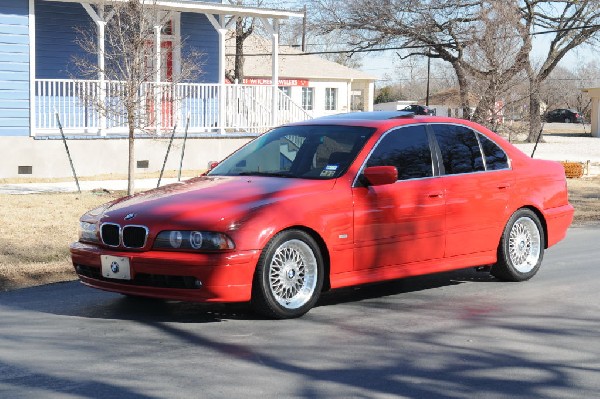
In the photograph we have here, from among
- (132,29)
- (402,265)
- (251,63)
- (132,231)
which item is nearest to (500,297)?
(402,265)

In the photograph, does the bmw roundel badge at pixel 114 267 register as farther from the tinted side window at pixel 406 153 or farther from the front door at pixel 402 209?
the tinted side window at pixel 406 153

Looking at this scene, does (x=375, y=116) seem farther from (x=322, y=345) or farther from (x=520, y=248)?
(x=322, y=345)

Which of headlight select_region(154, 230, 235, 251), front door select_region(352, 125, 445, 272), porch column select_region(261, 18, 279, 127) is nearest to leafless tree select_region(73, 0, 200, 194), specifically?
porch column select_region(261, 18, 279, 127)

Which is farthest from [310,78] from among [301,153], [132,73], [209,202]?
[209,202]

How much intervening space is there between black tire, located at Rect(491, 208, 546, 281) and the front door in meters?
0.97

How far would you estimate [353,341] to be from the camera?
7156 mm

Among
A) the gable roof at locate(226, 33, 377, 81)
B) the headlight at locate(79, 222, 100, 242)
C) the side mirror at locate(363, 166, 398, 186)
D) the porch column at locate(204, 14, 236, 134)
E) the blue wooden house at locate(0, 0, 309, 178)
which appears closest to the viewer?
the headlight at locate(79, 222, 100, 242)

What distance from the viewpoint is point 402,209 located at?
28.2 feet

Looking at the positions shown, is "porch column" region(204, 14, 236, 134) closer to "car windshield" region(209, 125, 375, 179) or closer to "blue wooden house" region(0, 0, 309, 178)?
"blue wooden house" region(0, 0, 309, 178)

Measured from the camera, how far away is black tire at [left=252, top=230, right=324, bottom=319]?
300 inches

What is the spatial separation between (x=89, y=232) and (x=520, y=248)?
13.9 ft

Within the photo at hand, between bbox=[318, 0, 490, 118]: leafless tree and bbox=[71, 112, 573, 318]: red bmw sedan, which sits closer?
bbox=[71, 112, 573, 318]: red bmw sedan

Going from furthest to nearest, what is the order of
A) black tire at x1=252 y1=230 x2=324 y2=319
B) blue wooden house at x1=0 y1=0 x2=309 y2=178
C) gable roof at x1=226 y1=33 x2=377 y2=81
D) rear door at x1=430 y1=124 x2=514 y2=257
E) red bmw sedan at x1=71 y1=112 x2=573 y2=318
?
gable roof at x1=226 y1=33 x2=377 y2=81 < blue wooden house at x1=0 y1=0 x2=309 y2=178 < rear door at x1=430 y1=124 x2=514 y2=257 < black tire at x1=252 y1=230 x2=324 y2=319 < red bmw sedan at x1=71 y1=112 x2=573 y2=318

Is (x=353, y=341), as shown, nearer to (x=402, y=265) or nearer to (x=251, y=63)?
(x=402, y=265)
